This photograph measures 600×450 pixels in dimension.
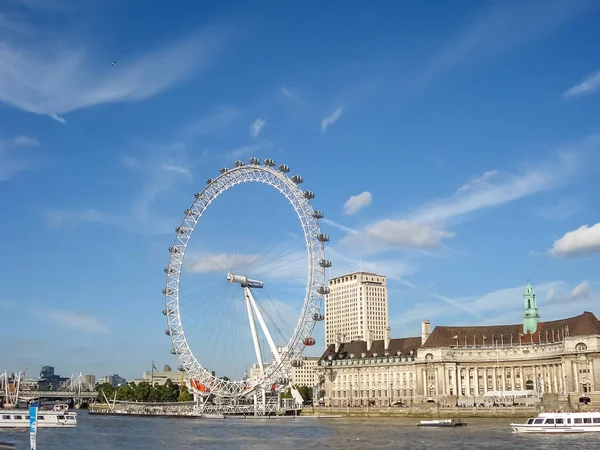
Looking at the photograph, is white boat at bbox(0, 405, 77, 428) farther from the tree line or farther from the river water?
the tree line

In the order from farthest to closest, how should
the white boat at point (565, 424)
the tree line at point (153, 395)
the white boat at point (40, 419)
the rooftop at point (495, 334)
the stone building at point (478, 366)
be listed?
the tree line at point (153, 395)
the rooftop at point (495, 334)
the stone building at point (478, 366)
the white boat at point (40, 419)
the white boat at point (565, 424)

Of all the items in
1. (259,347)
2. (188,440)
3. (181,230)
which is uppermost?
(181,230)

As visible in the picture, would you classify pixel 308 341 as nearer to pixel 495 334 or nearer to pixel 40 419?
pixel 40 419

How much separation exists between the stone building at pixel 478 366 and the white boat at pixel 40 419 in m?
57.7

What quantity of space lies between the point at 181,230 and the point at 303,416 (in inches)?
1594

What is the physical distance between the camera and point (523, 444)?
6056 cm

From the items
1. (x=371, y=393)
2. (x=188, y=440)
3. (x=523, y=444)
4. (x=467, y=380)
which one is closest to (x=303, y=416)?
(x=371, y=393)

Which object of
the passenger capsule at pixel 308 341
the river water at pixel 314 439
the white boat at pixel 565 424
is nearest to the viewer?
the river water at pixel 314 439

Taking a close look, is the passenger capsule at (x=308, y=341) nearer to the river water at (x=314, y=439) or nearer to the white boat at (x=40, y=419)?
the river water at (x=314, y=439)

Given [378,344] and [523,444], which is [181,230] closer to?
[378,344]

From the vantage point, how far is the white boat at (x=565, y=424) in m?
72.0

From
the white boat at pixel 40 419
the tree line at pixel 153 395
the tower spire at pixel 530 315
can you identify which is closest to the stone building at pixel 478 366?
the tower spire at pixel 530 315

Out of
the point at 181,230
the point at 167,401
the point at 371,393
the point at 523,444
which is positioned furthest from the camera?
the point at 167,401

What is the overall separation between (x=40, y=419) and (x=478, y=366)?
71109 millimetres
